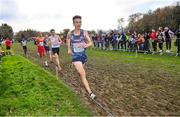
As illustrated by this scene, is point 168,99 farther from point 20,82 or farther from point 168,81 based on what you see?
point 20,82

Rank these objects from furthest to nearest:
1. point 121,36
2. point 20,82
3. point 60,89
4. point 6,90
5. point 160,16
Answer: point 160,16
point 121,36
point 20,82
point 6,90
point 60,89

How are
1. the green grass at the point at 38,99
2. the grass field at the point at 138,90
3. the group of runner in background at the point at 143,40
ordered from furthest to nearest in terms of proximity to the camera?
the group of runner in background at the point at 143,40, the grass field at the point at 138,90, the green grass at the point at 38,99

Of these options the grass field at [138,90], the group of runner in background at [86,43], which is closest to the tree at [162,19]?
the group of runner in background at [86,43]

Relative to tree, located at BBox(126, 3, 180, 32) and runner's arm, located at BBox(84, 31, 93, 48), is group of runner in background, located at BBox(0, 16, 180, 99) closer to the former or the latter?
runner's arm, located at BBox(84, 31, 93, 48)

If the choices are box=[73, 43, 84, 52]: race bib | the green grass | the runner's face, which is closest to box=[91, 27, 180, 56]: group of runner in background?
the green grass

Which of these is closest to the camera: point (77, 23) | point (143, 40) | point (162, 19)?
point (77, 23)

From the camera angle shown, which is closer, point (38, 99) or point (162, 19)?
point (38, 99)

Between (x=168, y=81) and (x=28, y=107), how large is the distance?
628 centimetres

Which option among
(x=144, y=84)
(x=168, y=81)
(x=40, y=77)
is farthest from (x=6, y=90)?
(x=168, y=81)

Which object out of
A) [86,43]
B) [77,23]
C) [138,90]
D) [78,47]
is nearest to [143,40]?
[138,90]

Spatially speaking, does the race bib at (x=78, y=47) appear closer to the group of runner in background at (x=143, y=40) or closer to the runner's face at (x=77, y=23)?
the runner's face at (x=77, y=23)

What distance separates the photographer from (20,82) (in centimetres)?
1631

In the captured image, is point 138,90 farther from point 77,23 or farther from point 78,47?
point 77,23

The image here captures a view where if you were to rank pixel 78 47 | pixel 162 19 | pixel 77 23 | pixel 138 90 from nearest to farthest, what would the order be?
pixel 77 23 → pixel 78 47 → pixel 138 90 → pixel 162 19
